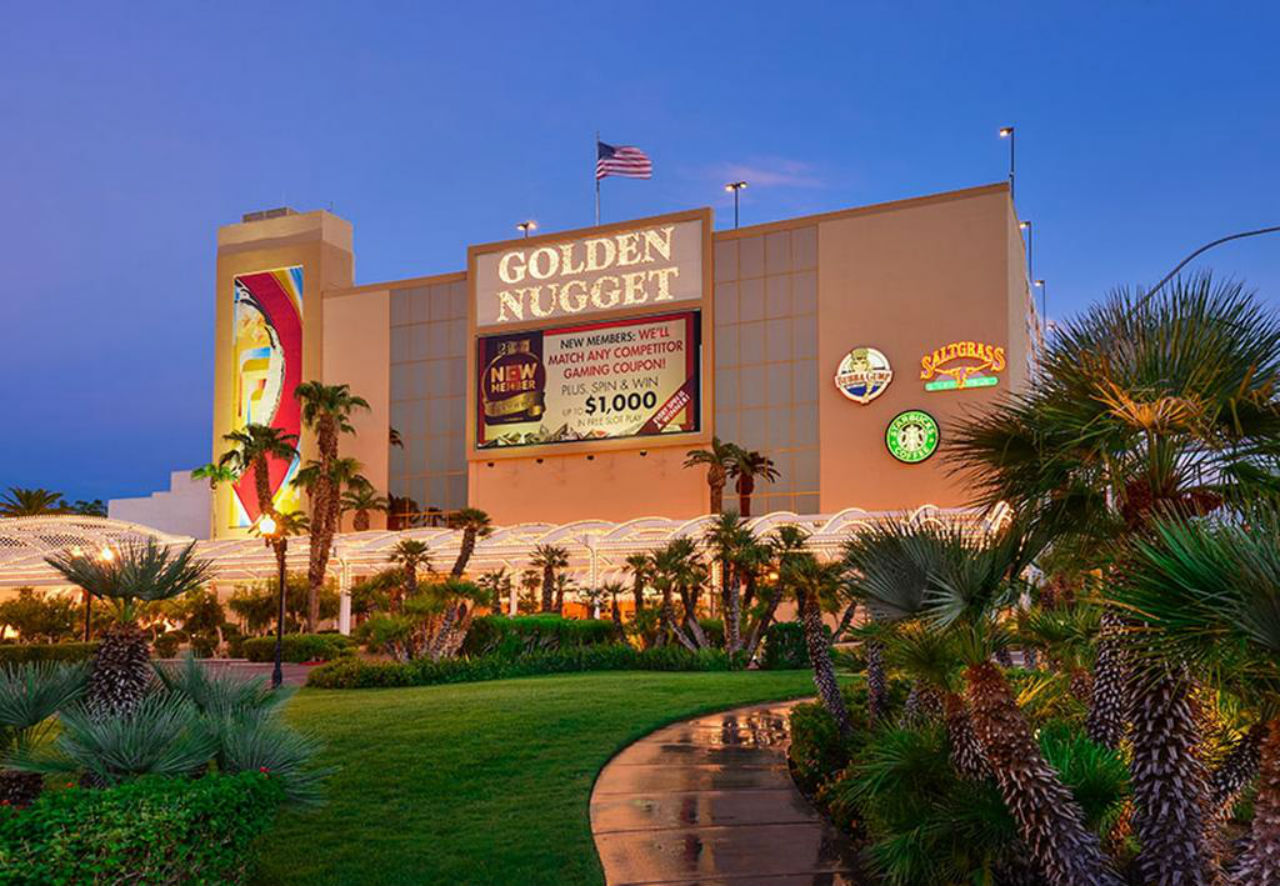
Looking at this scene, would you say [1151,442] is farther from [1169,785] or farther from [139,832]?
[139,832]

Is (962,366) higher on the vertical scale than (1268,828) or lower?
higher

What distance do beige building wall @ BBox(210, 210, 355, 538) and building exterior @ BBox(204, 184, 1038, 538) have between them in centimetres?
30

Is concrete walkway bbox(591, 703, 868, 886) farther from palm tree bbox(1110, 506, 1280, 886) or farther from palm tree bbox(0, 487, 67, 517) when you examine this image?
palm tree bbox(0, 487, 67, 517)

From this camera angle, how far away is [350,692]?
79.7 feet

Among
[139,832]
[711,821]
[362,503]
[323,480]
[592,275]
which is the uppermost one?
[592,275]

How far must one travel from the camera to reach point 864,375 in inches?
2218

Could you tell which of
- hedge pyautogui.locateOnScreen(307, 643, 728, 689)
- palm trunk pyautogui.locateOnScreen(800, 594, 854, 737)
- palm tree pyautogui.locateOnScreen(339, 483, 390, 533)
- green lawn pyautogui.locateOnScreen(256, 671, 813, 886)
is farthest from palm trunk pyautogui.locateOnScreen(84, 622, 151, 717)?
palm tree pyautogui.locateOnScreen(339, 483, 390, 533)

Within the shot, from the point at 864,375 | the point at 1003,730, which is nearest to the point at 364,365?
the point at 864,375

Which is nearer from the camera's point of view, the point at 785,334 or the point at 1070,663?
the point at 1070,663

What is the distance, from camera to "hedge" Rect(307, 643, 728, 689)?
26.0m

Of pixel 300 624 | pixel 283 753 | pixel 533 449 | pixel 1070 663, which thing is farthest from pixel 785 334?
pixel 283 753

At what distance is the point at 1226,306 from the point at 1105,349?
0.77 m

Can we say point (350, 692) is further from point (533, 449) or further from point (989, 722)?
point (533, 449)

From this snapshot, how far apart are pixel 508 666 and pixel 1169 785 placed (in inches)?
916
